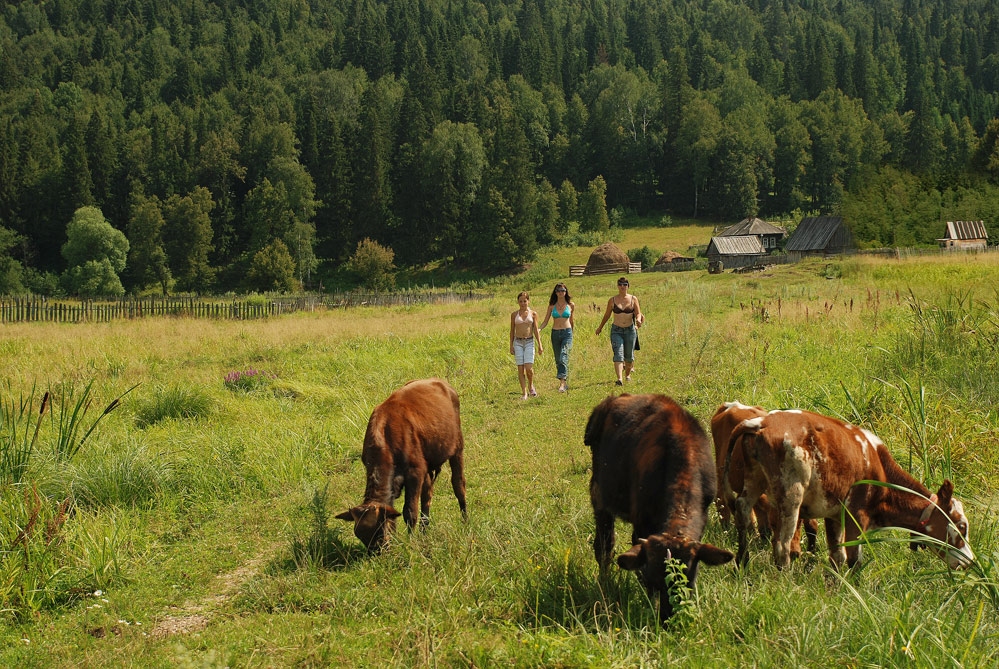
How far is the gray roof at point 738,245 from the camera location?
62156 mm

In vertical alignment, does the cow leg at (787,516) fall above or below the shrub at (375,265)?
below

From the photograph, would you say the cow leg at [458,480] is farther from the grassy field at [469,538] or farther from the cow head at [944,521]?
the cow head at [944,521]

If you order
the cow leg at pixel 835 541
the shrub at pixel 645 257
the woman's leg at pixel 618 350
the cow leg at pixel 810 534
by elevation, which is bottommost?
the cow leg at pixel 810 534

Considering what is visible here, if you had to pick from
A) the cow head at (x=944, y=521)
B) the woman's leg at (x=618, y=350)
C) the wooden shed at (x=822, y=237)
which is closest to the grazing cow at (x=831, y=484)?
the cow head at (x=944, y=521)

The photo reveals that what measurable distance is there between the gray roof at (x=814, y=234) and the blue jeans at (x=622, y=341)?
52.8 m

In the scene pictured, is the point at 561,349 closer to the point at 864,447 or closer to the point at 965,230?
the point at 864,447

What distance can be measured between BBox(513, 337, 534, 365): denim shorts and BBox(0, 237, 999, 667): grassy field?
0.77m

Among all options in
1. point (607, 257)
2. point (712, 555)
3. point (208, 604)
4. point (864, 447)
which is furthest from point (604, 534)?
point (607, 257)

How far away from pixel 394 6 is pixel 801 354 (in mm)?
164536

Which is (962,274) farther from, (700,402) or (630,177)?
(630,177)

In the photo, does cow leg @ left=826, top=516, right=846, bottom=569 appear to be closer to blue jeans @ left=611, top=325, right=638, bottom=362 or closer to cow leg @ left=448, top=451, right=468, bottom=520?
cow leg @ left=448, top=451, right=468, bottom=520

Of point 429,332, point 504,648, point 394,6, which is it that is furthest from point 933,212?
point 394,6

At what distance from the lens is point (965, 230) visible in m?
45.9

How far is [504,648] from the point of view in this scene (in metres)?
3.97
